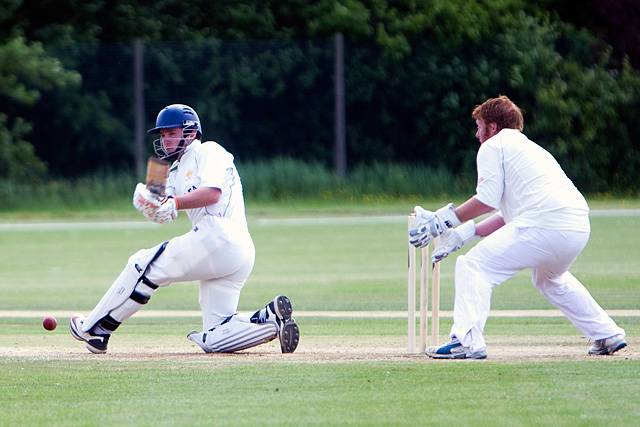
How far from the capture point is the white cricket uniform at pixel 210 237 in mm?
8570

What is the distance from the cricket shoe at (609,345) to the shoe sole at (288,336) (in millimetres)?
1742

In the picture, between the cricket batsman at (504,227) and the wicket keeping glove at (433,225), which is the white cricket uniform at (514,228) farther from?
the wicket keeping glove at (433,225)

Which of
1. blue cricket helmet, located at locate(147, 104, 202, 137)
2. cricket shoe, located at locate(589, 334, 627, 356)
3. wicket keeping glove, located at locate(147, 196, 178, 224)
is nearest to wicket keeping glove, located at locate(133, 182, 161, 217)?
wicket keeping glove, located at locate(147, 196, 178, 224)

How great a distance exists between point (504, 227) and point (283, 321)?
4.87ft

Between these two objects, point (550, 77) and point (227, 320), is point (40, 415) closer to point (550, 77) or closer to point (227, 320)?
point (227, 320)

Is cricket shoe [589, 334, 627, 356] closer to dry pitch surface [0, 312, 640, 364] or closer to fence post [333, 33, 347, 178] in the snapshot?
dry pitch surface [0, 312, 640, 364]

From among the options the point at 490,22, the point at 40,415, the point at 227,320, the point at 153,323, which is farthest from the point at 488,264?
the point at 490,22

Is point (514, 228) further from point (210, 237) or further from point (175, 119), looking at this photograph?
point (175, 119)

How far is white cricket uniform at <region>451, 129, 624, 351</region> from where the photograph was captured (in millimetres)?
7945

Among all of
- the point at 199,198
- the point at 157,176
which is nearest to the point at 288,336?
the point at 199,198

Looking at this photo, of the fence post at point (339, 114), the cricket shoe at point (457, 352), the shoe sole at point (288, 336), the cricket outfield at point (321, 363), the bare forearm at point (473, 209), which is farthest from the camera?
the fence post at point (339, 114)

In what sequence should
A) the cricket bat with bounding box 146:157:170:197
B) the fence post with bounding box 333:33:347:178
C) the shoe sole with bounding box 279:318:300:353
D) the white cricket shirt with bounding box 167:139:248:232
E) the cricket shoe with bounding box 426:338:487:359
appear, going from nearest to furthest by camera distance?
the cricket shoe with bounding box 426:338:487:359 → the cricket bat with bounding box 146:157:170:197 → the white cricket shirt with bounding box 167:139:248:232 → the shoe sole with bounding box 279:318:300:353 → the fence post with bounding box 333:33:347:178

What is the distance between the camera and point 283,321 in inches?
343

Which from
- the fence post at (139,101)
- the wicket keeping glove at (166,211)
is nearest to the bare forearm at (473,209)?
the wicket keeping glove at (166,211)
